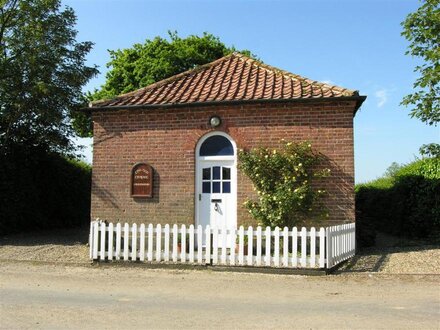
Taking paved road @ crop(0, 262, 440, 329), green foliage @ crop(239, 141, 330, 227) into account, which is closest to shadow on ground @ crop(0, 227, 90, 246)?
paved road @ crop(0, 262, 440, 329)

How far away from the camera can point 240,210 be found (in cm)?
1159

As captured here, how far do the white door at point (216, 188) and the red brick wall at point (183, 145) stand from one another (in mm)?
218

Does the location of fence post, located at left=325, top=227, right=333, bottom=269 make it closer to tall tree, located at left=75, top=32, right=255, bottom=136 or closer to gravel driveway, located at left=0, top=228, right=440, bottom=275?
gravel driveway, located at left=0, top=228, right=440, bottom=275

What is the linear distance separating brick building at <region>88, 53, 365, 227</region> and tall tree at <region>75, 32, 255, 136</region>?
11.9 meters

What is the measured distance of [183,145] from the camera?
1203 centimetres

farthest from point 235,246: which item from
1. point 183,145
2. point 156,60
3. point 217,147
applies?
point 156,60

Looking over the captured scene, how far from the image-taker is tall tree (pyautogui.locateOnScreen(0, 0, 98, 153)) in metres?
13.9

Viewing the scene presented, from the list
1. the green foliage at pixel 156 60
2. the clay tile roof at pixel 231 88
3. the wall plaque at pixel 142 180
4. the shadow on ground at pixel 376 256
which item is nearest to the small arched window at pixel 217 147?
the clay tile roof at pixel 231 88

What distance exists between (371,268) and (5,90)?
11145mm

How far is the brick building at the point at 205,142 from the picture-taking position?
1123 centimetres

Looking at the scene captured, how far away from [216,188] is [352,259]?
372 centimetres

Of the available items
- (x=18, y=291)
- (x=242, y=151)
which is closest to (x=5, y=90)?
(x=242, y=151)

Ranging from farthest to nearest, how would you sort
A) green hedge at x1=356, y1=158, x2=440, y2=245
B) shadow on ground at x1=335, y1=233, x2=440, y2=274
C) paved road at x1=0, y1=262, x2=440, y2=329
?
green hedge at x1=356, y1=158, x2=440, y2=245 → shadow on ground at x1=335, y1=233, x2=440, y2=274 → paved road at x1=0, y1=262, x2=440, y2=329

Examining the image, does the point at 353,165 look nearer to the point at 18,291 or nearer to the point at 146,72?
the point at 18,291
